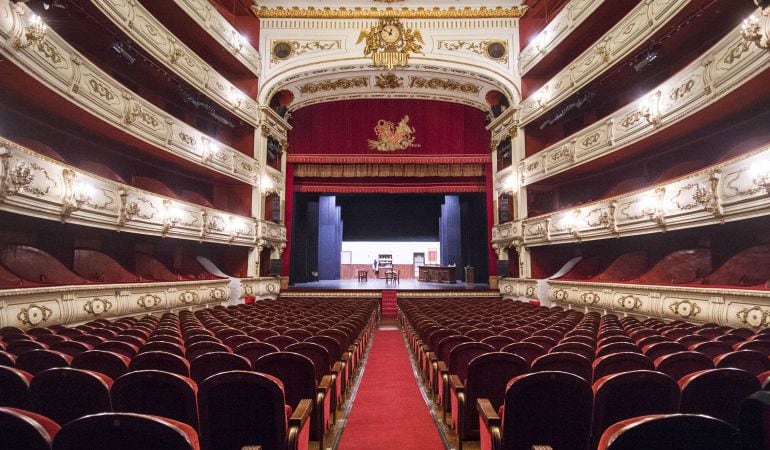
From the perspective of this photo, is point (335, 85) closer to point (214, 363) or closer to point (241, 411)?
point (214, 363)

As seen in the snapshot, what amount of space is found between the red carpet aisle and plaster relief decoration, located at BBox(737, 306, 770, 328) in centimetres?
446

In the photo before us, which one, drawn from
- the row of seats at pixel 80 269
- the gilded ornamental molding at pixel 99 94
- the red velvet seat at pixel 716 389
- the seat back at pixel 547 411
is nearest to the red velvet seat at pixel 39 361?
the seat back at pixel 547 411

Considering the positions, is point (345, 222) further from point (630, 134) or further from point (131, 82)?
point (630, 134)

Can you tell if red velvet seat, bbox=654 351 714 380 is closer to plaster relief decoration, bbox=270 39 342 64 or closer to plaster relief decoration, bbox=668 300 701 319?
plaster relief decoration, bbox=668 300 701 319

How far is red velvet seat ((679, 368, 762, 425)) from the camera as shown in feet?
6.28

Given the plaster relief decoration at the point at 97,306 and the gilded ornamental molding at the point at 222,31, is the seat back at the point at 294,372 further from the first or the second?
the gilded ornamental molding at the point at 222,31

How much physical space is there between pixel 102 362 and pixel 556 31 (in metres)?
12.8

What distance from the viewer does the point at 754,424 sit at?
1242mm

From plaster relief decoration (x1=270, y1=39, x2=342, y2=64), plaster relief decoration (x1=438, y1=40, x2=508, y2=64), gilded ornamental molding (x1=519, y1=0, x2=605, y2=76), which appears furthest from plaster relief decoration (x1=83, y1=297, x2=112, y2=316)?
gilded ornamental molding (x1=519, y1=0, x2=605, y2=76)

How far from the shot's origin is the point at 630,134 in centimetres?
898

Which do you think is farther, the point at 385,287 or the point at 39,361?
the point at 385,287

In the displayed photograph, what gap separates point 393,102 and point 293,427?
49.0ft

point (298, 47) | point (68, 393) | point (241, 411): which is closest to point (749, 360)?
point (241, 411)

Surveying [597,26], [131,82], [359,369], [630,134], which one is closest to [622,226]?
[630,134]
